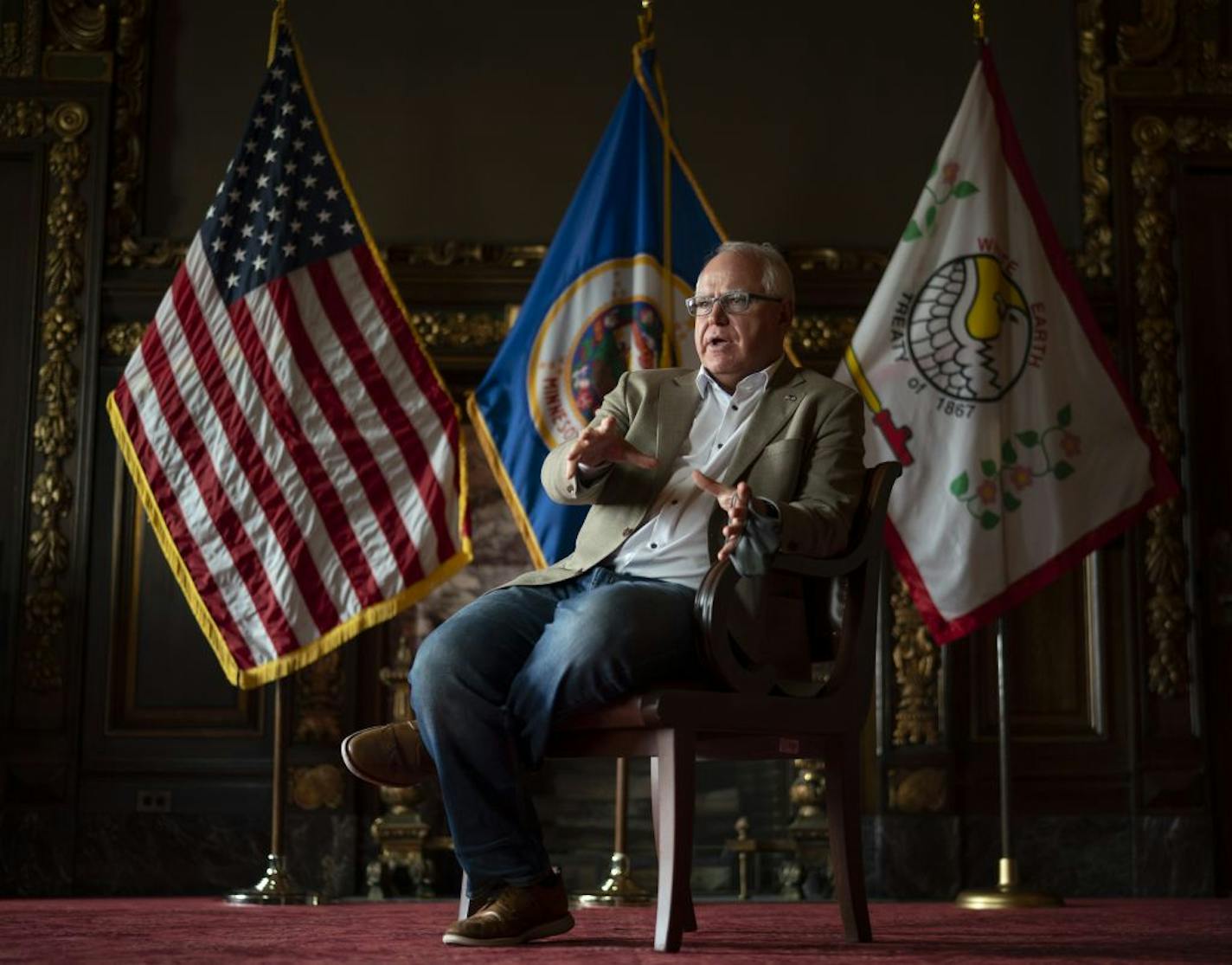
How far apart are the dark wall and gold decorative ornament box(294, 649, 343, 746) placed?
1.48m

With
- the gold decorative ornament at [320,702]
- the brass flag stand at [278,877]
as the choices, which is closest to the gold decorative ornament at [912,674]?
the gold decorative ornament at [320,702]

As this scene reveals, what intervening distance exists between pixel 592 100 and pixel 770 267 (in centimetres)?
305

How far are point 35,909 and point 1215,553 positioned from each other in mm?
3898

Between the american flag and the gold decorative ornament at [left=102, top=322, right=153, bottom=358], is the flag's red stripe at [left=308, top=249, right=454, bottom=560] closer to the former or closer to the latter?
the american flag

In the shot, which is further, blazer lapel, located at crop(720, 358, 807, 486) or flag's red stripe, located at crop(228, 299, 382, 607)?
flag's red stripe, located at crop(228, 299, 382, 607)

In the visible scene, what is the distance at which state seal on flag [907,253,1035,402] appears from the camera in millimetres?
4703

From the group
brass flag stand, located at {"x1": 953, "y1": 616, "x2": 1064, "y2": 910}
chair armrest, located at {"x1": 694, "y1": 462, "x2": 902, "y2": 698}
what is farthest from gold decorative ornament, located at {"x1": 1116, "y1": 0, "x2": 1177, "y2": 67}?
chair armrest, located at {"x1": 694, "y1": 462, "x2": 902, "y2": 698}

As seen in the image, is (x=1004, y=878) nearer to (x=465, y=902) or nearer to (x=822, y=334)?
(x=822, y=334)

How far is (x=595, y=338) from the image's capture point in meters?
4.75

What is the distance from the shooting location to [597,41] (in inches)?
225

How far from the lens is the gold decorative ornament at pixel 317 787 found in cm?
526

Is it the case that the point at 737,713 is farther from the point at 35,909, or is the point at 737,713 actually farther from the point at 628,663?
the point at 35,909

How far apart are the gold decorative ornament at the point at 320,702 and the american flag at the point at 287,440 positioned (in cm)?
80

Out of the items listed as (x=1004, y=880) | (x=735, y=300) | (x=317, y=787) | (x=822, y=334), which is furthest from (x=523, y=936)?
(x=822, y=334)
